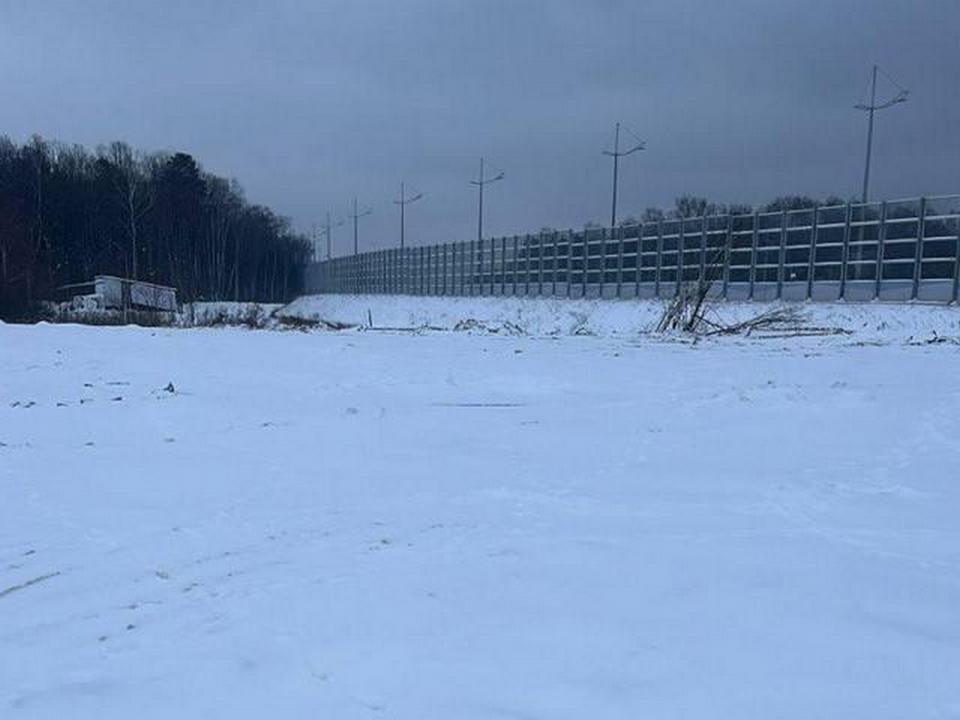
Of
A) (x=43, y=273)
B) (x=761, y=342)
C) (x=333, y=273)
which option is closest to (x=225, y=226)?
(x=333, y=273)

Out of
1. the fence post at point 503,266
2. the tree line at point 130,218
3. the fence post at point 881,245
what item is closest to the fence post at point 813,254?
the fence post at point 881,245

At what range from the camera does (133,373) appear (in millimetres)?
10352

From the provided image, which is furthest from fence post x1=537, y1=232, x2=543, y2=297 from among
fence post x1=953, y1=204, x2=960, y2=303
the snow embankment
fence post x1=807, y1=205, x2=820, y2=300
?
fence post x1=953, y1=204, x2=960, y2=303

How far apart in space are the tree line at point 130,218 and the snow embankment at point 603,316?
13.4 metres

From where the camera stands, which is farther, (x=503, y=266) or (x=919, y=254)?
(x=503, y=266)

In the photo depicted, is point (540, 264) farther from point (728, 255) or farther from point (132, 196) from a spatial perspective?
point (132, 196)

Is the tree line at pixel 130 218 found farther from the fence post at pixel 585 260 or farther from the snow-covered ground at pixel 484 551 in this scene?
the snow-covered ground at pixel 484 551

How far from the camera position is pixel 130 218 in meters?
62.2

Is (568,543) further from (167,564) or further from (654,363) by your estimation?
(654,363)

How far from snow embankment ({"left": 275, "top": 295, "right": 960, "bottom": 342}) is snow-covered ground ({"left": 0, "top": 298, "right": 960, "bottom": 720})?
1020cm

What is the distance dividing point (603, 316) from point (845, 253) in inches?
345

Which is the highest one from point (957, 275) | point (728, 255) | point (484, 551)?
point (728, 255)

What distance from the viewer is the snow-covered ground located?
2787mm

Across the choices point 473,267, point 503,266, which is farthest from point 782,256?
point 473,267
